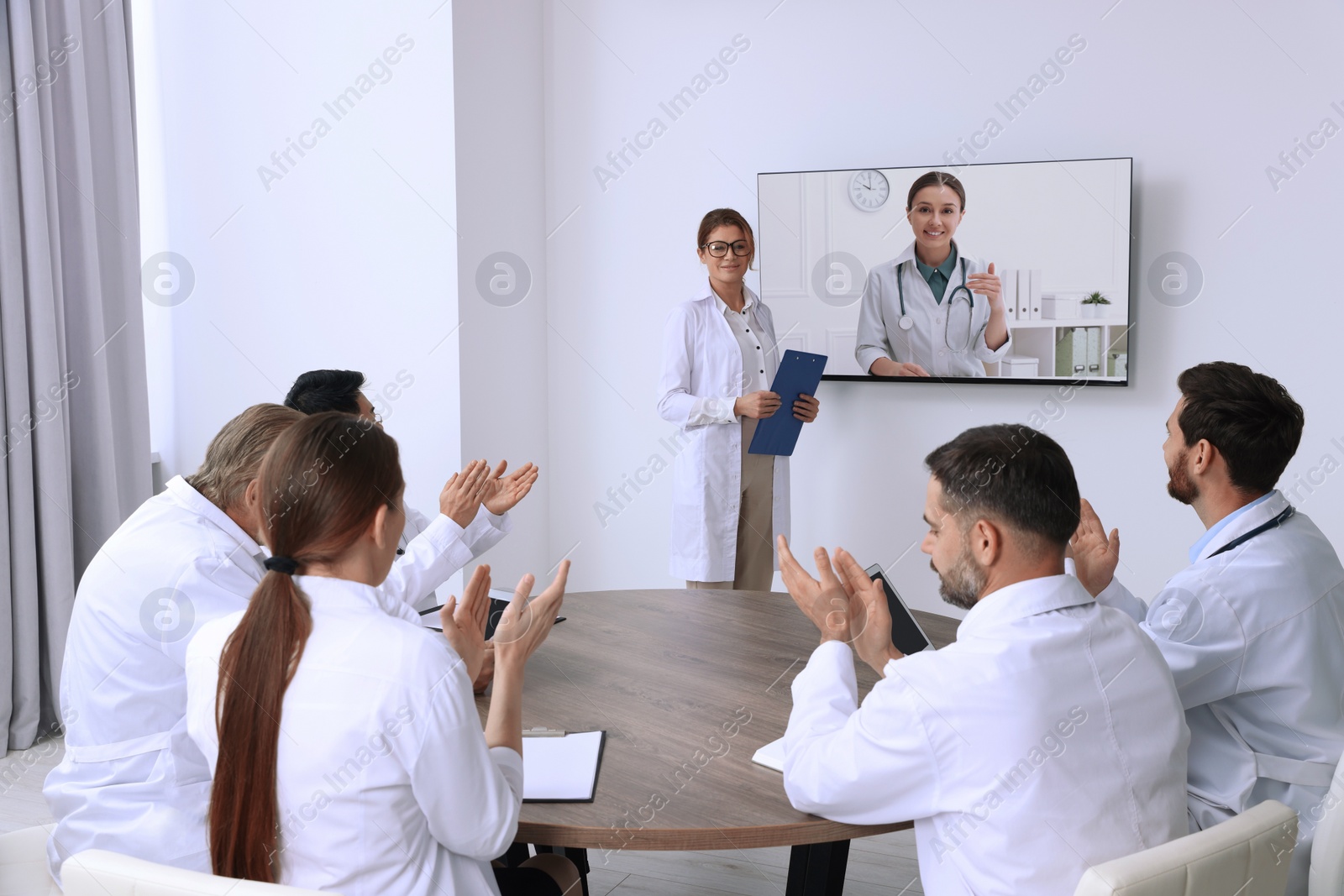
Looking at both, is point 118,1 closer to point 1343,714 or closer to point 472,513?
point 472,513

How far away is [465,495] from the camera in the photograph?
2.44 metres

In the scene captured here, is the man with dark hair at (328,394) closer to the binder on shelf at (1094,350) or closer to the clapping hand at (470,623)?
the clapping hand at (470,623)

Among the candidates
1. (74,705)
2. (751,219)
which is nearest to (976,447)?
(74,705)

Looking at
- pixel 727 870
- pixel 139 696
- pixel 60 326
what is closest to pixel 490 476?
pixel 139 696

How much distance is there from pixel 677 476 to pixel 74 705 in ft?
8.11

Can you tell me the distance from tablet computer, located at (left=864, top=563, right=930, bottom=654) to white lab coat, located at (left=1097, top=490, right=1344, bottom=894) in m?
0.52

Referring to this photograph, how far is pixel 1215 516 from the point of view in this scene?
209 cm

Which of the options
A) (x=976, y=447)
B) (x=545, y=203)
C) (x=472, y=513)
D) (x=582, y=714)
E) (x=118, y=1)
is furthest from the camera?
(x=545, y=203)

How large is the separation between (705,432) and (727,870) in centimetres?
157

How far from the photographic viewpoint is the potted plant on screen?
3941 mm

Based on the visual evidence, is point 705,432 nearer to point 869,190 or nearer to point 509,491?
point 869,190

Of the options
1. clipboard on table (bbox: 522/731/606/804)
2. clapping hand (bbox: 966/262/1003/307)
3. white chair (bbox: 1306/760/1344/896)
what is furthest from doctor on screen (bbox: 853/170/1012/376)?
clipboard on table (bbox: 522/731/606/804)

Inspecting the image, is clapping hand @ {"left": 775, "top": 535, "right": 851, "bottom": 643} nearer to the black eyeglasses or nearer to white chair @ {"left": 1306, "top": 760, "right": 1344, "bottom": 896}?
white chair @ {"left": 1306, "top": 760, "right": 1344, "bottom": 896}

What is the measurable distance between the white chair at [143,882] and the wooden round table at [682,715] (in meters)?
0.45
